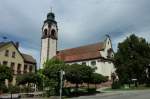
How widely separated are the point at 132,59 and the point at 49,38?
2570 cm

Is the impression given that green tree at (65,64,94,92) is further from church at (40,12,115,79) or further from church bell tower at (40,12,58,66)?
church bell tower at (40,12,58,66)

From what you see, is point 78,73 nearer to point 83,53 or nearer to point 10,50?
point 10,50

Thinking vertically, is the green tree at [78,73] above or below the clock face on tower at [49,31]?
below

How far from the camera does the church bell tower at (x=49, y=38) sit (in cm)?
7719

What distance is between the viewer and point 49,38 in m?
77.6

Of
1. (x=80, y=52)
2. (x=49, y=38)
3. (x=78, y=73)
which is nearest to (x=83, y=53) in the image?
(x=80, y=52)

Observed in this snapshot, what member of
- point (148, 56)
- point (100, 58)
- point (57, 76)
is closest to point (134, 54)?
point (148, 56)

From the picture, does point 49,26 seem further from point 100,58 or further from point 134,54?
point 134,54

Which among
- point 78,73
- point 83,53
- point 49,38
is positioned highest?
point 49,38

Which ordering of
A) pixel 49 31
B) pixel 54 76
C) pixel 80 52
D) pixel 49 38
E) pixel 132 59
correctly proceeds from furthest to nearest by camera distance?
pixel 49 31
pixel 49 38
pixel 80 52
pixel 132 59
pixel 54 76

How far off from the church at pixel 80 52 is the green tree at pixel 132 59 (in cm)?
408

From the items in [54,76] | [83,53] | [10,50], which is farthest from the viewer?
[83,53]

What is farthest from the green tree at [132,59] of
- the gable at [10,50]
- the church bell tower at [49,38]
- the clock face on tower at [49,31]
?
the gable at [10,50]

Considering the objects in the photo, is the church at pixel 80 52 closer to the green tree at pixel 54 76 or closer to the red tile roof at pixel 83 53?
the red tile roof at pixel 83 53
